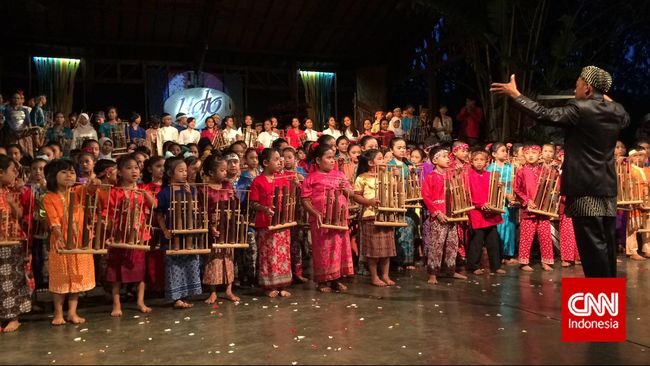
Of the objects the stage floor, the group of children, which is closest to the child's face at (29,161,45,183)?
the group of children

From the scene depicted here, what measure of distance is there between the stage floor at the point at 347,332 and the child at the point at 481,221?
83cm

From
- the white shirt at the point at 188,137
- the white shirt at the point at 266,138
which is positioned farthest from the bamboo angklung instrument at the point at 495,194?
the white shirt at the point at 188,137

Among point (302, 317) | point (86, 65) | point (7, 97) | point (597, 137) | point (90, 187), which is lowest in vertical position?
point (302, 317)

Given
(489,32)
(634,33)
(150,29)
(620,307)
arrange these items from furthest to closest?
(150,29) < (634,33) < (489,32) < (620,307)

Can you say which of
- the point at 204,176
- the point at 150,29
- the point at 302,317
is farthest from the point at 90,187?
the point at 150,29

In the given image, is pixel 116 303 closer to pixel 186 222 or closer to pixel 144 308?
pixel 144 308

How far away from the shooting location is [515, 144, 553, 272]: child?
7.23 m

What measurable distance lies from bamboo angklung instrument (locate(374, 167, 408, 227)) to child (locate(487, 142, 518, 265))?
68.3 inches

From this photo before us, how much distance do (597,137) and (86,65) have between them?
14.9 metres

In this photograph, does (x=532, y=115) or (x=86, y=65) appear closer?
(x=532, y=115)

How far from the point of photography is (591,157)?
441 centimetres

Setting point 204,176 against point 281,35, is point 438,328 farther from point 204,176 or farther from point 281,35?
point 281,35

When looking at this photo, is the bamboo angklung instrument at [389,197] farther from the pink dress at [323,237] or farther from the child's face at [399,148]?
the child's face at [399,148]

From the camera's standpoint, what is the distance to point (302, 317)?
5.03m
